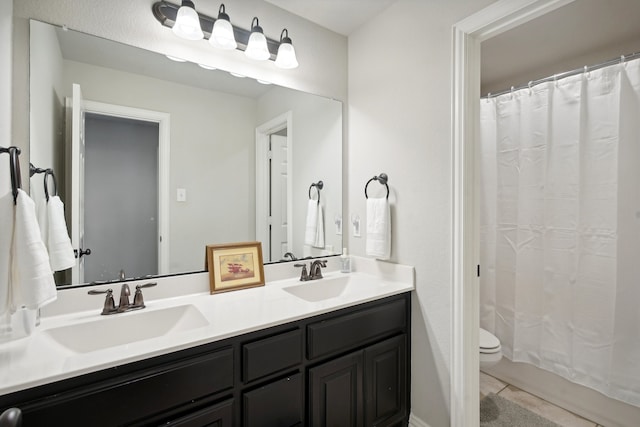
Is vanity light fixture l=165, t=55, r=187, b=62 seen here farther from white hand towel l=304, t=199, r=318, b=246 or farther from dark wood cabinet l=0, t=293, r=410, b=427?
dark wood cabinet l=0, t=293, r=410, b=427

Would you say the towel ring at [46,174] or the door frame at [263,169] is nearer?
the towel ring at [46,174]

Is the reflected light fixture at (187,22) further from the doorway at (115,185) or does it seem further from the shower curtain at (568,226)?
the shower curtain at (568,226)

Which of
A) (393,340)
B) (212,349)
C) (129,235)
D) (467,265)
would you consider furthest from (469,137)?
(129,235)

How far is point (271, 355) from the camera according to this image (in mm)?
1150

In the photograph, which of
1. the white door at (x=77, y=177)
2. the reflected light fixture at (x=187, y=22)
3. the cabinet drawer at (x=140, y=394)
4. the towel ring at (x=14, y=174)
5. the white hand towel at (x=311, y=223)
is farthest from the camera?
the white hand towel at (x=311, y=223)

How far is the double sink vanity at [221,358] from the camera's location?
843mm

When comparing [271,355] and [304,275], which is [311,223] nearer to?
[304,275]

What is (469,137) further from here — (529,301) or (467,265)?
(529,301)

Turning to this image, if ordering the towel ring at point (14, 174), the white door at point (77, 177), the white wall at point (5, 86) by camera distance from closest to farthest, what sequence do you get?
the towel ring at point (14, 174), the white wall at point (5, 86), the white door at point (77, 177)

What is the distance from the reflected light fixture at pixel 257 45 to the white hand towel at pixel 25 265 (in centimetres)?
119

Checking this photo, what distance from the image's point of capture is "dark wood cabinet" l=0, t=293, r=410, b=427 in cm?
84

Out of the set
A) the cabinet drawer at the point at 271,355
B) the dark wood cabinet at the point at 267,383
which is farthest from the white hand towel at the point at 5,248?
the cabinet drawer at the point at 271,355

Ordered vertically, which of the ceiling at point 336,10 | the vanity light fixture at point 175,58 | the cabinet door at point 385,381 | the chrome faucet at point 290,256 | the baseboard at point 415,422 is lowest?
the baseboard at point 415,422

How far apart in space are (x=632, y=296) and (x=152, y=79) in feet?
8.91
